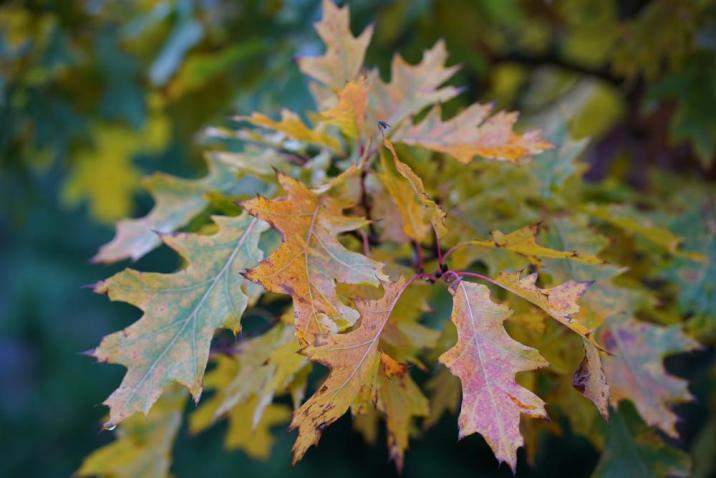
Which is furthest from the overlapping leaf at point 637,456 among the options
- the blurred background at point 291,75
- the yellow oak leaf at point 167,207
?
the yellow oak leaf at point 167,207

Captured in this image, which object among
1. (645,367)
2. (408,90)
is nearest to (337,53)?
(408,90)

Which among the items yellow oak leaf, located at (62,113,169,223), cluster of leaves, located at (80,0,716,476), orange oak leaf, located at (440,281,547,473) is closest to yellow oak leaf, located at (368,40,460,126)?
cluster of leaves, located at (80,0,716,476)

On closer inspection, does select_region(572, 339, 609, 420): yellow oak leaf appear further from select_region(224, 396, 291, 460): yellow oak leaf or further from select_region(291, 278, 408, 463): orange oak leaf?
select_region(224, 396, 291, 460): yellow oak leaf

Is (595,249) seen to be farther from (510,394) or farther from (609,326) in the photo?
(510,394)

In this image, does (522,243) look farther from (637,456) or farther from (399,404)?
(637,456)

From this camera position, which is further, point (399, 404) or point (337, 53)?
point (337, 53)

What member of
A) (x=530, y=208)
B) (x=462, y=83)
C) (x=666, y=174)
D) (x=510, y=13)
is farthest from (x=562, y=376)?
(x=510, y=13)
